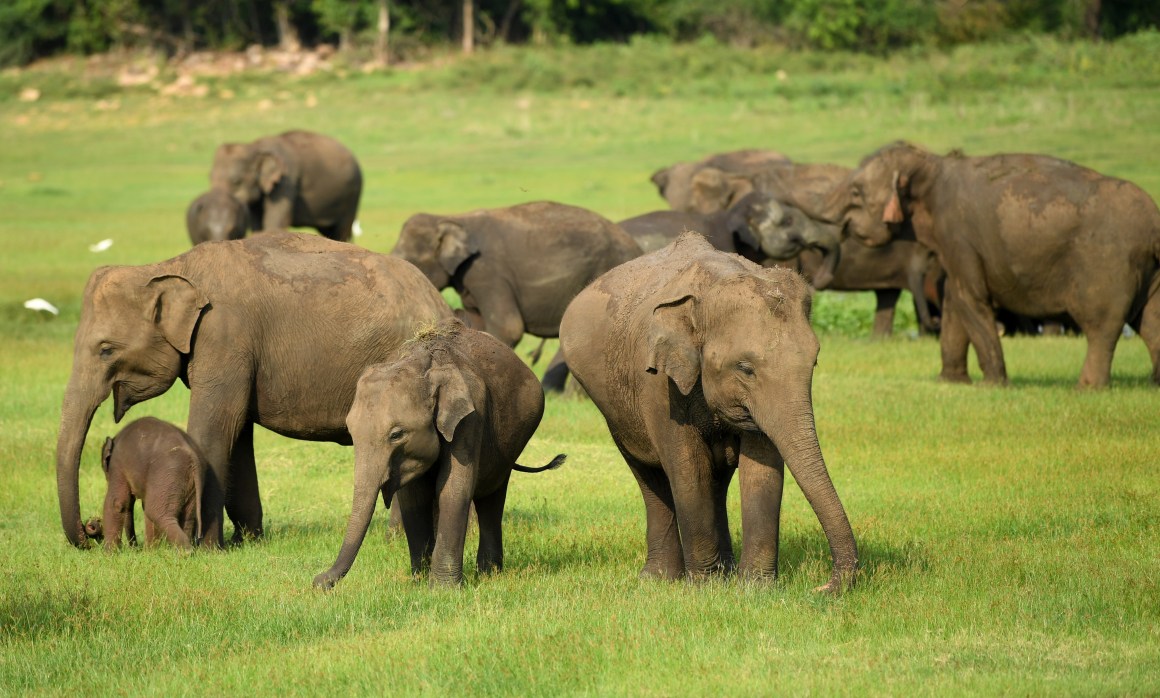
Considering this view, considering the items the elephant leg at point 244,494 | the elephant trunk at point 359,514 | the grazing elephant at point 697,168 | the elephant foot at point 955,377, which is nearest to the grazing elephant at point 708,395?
the elephant trunk at point 359,514

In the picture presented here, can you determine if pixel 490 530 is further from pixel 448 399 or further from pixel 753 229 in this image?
pixel 753 229

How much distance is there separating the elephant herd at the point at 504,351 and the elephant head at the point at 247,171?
13.1 metres

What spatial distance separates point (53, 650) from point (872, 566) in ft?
13.9

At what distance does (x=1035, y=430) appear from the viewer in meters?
14.2

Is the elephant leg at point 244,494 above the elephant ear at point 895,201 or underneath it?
underneath

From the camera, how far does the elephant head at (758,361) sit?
802 cm

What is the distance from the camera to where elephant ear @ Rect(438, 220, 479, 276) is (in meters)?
16.1

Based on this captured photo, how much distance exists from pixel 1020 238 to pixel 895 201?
1.48 meters

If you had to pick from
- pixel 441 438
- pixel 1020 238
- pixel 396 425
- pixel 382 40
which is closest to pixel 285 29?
pixel 382 40

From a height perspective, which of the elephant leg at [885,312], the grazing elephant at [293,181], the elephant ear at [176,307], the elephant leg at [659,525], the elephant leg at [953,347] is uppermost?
the elephant ear at [176,307]

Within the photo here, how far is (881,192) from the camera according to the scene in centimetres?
1703

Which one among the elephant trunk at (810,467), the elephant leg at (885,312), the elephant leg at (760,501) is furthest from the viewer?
the elephant leg at (885,312)

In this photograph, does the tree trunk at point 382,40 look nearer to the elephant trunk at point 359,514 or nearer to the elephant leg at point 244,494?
the elephant leg at point 244,494

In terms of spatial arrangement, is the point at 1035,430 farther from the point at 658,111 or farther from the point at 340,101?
the point at 340,101
